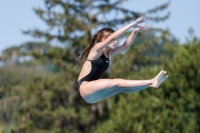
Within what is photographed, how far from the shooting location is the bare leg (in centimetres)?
991

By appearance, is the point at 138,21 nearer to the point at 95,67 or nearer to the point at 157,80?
the point at 157,80

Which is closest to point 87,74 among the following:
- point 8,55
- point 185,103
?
point 185,103

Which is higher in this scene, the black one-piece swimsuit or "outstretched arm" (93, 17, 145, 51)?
"outstretched arm" (93, 17, 145, 51)

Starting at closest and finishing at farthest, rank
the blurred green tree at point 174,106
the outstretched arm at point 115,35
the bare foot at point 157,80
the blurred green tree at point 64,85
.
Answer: the outstretched arm at point 115,35
the bare foot at point 157,80
the blurred green tree at point 174,106
the blurred green tree at point 64,85

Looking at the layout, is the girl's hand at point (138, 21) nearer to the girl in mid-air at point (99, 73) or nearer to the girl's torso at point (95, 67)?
the girl in mid-air at point (99, 73)

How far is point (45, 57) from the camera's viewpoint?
39.2m

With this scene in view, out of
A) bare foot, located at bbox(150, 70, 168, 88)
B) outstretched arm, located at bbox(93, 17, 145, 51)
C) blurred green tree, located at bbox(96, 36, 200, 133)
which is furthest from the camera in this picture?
blurred green tree, located at bbox(96, 36, 200, 133)

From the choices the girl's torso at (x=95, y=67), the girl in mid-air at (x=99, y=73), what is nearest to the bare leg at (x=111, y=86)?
the girl in mid-air at (x=99, y=73)

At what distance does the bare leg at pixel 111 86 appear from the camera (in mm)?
9906

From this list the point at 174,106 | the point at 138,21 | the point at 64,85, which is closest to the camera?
the point at 138,21

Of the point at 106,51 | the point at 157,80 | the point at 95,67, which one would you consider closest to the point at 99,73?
the point at 95,67

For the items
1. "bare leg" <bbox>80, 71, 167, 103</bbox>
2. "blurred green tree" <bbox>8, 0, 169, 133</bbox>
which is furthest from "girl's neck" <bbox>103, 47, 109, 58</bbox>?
"blurred green tree" <bbox>8, 0, 169, 133</bbox>

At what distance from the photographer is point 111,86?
1022cm

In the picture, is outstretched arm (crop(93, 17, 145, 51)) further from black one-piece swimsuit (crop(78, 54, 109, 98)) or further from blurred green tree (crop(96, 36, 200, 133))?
blurred green tree (crop(96, 36, 200, 133))
